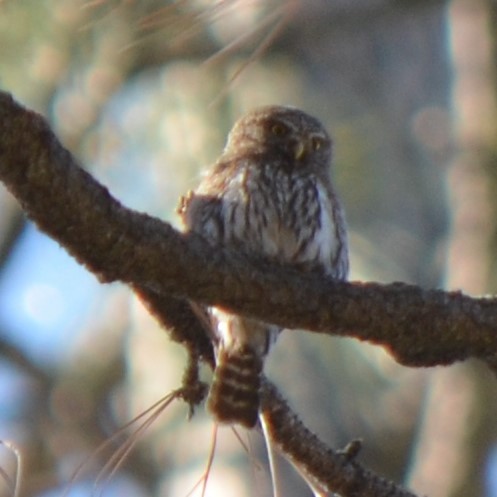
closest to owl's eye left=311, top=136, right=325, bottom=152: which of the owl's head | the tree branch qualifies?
the owl's head

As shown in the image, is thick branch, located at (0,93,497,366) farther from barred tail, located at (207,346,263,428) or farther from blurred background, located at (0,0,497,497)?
blurred background, located at (0,0,497,497)

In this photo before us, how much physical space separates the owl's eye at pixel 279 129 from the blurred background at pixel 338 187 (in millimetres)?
1331

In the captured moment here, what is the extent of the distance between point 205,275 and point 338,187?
5121 millimetres

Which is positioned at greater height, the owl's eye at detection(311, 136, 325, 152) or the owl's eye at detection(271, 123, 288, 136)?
the owl's eye at detection(311, 136, 325, 152)

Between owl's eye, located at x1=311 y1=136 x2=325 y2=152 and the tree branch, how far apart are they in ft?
4.73

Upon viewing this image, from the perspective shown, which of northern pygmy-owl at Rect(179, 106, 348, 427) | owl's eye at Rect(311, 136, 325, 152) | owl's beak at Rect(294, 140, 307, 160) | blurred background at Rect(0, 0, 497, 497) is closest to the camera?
northern pygmy-owl at Rect(179, 106, 348, 427)

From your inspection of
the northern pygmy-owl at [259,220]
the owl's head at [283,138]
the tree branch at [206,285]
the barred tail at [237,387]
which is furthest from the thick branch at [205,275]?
the owl's head at [283,138]

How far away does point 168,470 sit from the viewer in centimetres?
742

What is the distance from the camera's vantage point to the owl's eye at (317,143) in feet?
15.0

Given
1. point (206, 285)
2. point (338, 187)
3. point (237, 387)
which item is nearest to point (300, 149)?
point (237, 387)

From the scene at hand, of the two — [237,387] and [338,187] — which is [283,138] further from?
[338,187]

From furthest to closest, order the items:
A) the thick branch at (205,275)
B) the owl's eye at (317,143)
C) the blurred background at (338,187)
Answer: the blurred background at (338,187)
the owl's eye at (317,143)
the thick branch at (205,275)

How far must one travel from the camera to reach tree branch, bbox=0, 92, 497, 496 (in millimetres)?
2537

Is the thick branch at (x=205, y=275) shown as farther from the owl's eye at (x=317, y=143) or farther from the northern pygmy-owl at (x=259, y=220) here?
the owl's eye at (x=317, y=143)
